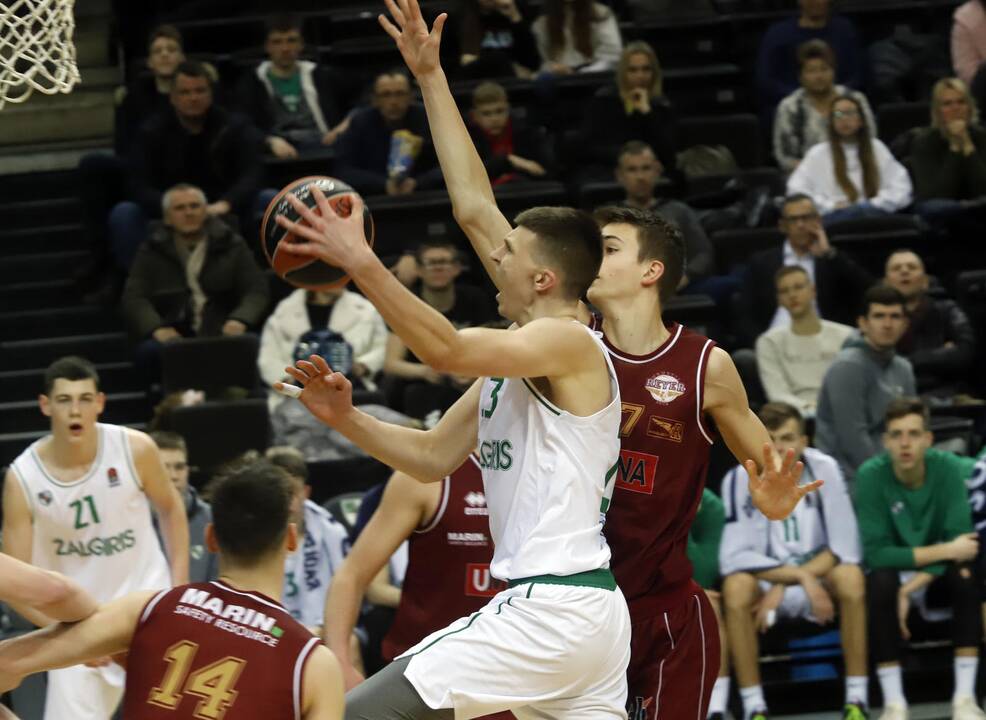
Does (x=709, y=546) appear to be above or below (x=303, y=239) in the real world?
below

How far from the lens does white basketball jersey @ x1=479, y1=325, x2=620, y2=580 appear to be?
13.4 feet

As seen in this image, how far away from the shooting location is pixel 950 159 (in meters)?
10.6

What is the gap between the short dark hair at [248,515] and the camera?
3.69m

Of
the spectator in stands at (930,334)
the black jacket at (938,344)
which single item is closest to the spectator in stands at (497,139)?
the spectator in stands at (930,334)

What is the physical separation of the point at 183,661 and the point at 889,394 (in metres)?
5.83

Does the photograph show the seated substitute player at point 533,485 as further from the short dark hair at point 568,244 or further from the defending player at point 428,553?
the defending player at point 428,553

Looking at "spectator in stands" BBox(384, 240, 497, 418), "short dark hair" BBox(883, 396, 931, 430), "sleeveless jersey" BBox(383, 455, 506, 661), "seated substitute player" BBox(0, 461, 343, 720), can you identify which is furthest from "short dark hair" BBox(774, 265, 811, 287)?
"seated substitute player" BBox(0, 461, 343, 720)

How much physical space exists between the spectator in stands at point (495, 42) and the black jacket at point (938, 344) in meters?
3.63

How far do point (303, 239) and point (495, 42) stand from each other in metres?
7.98

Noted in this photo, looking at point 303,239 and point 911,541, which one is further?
point 911,541

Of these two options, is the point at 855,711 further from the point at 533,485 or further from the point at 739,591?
the point at 533,485

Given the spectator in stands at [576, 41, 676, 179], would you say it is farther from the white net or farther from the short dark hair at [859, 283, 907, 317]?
the white net

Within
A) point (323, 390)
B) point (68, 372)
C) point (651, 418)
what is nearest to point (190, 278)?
point (68, 372)

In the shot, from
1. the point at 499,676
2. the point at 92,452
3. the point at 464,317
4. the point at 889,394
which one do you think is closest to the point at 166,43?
the point at 464,317
